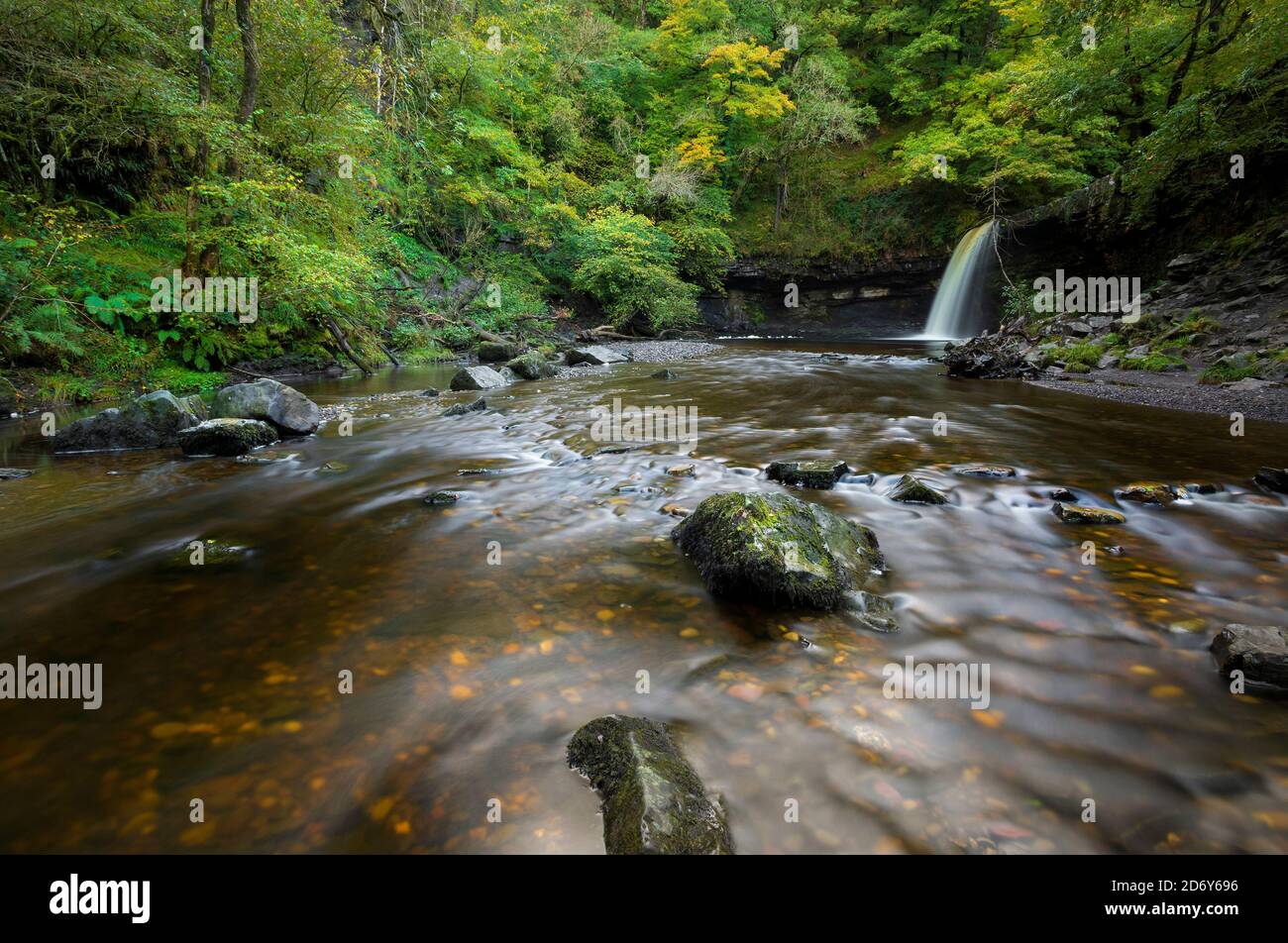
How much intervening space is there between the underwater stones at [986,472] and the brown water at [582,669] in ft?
0.60

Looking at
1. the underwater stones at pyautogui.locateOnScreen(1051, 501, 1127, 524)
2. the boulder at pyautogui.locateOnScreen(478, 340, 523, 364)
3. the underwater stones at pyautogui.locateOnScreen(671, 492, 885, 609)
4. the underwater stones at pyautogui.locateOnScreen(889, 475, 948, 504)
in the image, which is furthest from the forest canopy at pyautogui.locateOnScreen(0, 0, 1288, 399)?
the underwater stones at pyautogui.locateOnScreen(1051, 501, 1127, 524)

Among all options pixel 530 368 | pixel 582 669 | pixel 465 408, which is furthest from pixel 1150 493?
pixel 530 368

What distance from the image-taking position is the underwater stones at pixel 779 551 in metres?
2.86

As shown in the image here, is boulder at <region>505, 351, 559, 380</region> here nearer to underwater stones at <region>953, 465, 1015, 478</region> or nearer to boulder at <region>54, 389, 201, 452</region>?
boulder at <region>54, 389, 201, 452</region>

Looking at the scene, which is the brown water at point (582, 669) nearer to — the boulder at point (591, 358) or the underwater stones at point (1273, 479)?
the underwater stones at point (1273, 479)

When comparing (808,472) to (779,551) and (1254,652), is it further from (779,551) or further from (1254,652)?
(1254,652)

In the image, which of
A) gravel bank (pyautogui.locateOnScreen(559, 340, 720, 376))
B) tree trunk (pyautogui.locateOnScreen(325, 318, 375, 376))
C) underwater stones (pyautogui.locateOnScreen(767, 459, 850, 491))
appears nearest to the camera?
underwater stones (pyautogui.locateOnScreen(767, 459, 850, 491))

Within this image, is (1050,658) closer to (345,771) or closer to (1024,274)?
(345,771)

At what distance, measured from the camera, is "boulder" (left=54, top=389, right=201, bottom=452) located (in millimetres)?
5972

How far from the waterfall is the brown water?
701 inches

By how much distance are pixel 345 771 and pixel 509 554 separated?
180cm

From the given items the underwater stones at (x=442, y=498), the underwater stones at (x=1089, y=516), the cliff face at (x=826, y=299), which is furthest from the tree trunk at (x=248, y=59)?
the cliff face at (x=826, y=299)

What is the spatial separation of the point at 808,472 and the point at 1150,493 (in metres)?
2.52
